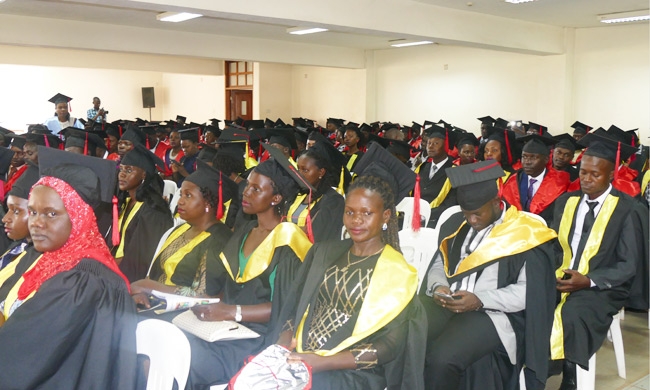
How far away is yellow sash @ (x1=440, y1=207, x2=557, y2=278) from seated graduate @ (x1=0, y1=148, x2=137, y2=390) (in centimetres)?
163

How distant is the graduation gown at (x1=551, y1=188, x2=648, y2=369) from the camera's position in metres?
3.17

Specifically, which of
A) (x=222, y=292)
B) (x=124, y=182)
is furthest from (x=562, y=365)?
(x=124, y=182)

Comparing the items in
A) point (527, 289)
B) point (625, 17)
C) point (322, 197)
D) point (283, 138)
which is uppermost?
point (625, 17)

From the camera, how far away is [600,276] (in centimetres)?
338

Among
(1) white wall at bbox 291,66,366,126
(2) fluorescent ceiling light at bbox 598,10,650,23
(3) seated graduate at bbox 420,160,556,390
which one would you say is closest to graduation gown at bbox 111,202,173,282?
(3) seated graduate at bbox 420,160,556,390

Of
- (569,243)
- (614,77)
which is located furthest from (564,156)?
(614,77)

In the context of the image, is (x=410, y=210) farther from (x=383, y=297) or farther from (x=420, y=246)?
(x=383, y=297)

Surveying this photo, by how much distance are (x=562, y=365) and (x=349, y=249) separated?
63.6 inches

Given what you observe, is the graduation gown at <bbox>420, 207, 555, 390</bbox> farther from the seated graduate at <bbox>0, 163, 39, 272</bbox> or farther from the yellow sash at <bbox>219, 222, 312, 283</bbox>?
the seated graduate at <bbox>0, 163, 39, 272</bbox>

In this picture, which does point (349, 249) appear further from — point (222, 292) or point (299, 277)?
point (222, 292)

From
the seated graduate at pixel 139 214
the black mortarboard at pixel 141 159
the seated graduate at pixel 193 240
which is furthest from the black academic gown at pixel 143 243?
the black mortarboard at pixel 141 159

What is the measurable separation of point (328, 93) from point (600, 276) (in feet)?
50.4

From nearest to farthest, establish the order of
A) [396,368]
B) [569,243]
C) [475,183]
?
[396,368] < [475,183] < [569,243]

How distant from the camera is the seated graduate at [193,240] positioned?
3252 mm
